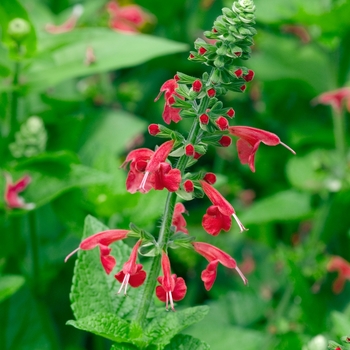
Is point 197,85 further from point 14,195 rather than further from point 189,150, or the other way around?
point 14,195

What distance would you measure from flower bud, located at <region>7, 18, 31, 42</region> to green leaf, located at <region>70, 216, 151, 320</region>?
1.55 ft

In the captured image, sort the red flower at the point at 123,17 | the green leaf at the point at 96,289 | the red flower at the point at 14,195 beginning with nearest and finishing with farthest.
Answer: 1. the green leaf at the point at 96,289
2. the red flower at the point at 14,195
3. the red flower at the point at 123,17

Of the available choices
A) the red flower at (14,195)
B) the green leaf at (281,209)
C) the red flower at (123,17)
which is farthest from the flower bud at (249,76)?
the red flower at (123,17)

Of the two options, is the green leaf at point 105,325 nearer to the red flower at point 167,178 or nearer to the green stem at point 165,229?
the green stem at point 165,229

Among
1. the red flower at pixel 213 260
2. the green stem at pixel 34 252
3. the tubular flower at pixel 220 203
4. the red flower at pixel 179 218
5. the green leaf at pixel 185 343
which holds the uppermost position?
the tubular flower at pixel 220 203

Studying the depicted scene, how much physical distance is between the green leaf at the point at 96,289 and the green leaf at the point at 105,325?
0.04 meters

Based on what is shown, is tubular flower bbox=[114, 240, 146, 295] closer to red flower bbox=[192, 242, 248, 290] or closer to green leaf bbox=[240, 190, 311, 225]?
red flower bbox=[192, 242, 248, 290]

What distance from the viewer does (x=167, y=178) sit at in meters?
0.48

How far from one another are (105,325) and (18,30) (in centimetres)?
60

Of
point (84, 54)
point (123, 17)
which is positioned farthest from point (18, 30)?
point (123, 17)

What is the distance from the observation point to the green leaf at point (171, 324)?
0.55 m

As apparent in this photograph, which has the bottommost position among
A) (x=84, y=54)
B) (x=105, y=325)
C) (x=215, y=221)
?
(x=105, y=325)

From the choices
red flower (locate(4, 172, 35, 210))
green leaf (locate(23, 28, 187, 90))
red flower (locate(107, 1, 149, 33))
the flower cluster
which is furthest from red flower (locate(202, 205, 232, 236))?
red flower (locate(107, 1, 149, 33))

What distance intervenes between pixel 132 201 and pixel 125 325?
411mm
